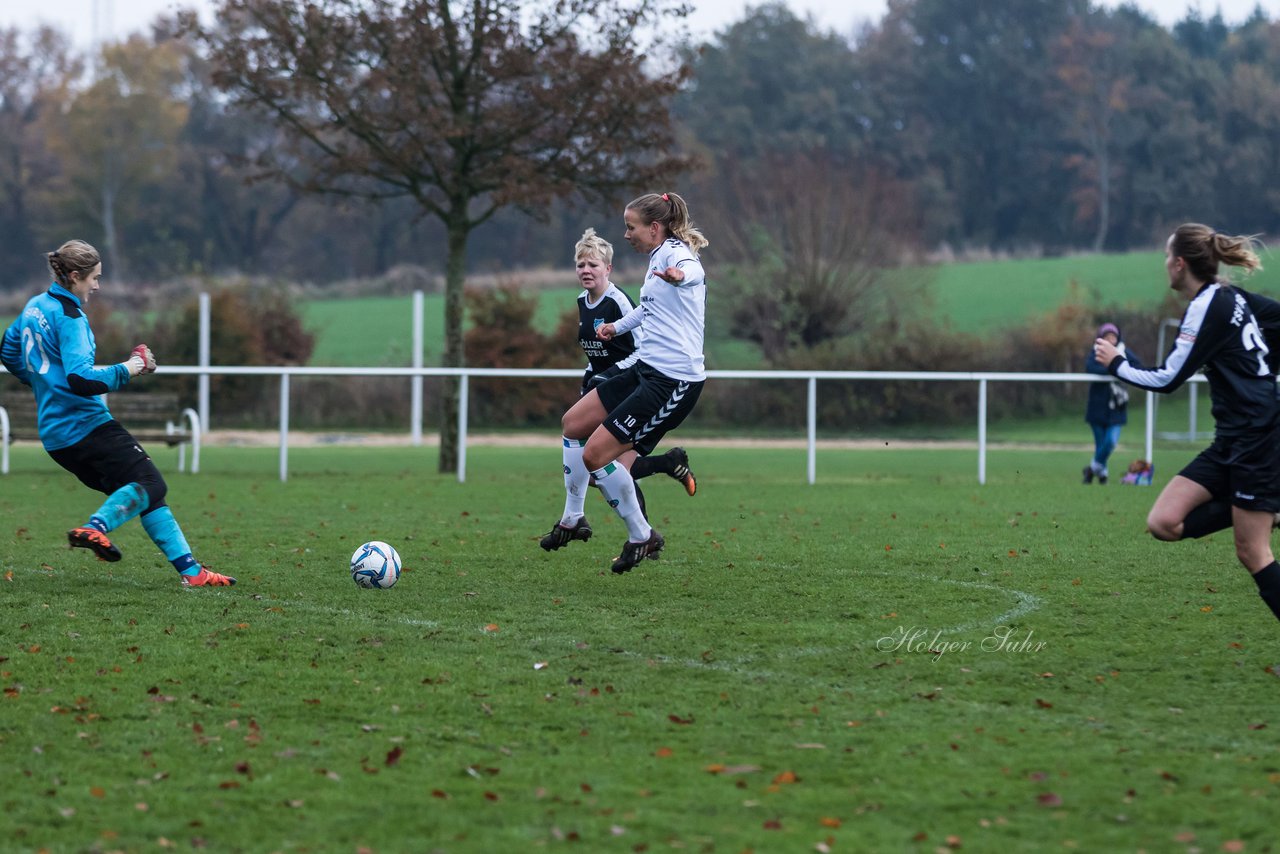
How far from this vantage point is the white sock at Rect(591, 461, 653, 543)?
838 centimetres

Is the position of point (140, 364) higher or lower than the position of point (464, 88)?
lower

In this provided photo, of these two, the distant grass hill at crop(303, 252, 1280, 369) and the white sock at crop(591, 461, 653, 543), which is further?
the distant grass hill at crop(303, 252, 1280, 369)

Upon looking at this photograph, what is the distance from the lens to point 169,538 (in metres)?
7.90

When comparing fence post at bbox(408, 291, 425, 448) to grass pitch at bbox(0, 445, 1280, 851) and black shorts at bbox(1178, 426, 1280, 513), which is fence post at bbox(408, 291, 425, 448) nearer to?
grass pitch at bbox(0, 445, 1280, 851)

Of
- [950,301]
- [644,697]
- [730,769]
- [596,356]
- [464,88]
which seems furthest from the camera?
[950,301]

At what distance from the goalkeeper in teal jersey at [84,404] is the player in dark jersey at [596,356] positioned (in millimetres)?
2122

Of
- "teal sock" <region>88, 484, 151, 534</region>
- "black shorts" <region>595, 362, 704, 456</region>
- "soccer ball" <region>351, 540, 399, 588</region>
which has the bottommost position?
"soccer ball" <region>351, 540, 399, 588</region>

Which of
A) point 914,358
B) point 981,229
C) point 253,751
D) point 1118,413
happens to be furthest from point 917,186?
point 253,751

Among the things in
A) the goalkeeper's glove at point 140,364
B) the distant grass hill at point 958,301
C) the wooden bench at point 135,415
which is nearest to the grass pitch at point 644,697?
the goalkeeper's glove at point 140,364

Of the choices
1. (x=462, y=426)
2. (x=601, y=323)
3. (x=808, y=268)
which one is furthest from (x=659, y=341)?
(x=808, y=268)

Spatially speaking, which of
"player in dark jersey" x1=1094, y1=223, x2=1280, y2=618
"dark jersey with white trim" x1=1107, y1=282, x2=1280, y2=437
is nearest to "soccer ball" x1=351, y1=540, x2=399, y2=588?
"player in dark jersey" x1=1094, y1=223, x2=1280, y2=618

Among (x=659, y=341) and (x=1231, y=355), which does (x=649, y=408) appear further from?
(x=1231, y=355)

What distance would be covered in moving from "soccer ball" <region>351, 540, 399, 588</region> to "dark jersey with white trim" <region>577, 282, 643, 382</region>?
80.6 inches

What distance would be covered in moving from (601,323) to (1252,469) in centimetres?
441
